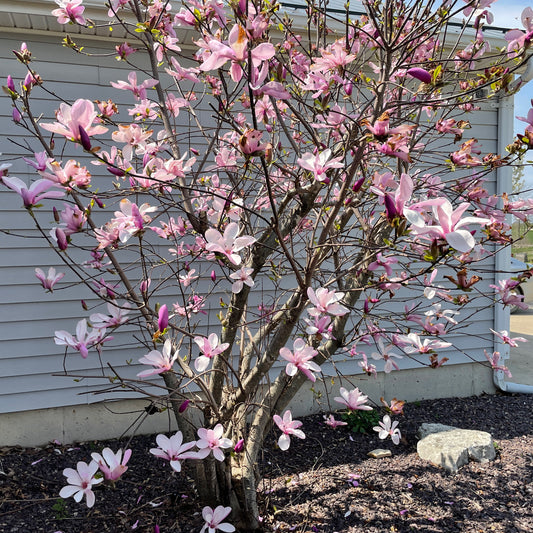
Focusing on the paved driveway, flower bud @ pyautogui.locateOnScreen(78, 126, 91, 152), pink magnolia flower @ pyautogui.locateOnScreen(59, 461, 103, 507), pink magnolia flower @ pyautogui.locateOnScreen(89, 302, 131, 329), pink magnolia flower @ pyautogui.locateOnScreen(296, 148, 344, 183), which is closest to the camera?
flower bud @ pyautogui.locateOnScreen(78, 126, 91, 152)

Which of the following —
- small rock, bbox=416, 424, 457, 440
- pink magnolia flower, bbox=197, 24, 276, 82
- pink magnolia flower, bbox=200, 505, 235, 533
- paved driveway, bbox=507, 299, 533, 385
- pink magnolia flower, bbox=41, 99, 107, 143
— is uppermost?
pink magnolia flower, bbox=197, 24, 276, 82

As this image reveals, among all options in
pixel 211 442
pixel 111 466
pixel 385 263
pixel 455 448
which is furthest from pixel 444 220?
pixel 455 448

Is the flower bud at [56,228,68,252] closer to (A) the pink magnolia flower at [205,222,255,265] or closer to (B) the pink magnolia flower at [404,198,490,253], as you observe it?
(A) the pink magnolia flower at [205,222,255,265]

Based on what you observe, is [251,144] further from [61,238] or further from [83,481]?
[83,481]

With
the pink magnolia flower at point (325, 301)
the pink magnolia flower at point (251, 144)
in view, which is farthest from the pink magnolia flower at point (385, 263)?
the pink magnolia flower at point (251, 144)

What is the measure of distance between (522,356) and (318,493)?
441 cm

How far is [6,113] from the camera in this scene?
2.87 m

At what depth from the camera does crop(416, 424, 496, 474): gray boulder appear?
2.68 meters

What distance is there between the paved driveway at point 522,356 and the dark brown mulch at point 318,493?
1731mm

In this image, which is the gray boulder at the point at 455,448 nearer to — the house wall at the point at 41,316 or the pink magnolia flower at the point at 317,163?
the house wall at the point at 41,316

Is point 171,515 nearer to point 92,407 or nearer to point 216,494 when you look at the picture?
point 216,494

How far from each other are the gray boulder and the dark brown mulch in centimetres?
5

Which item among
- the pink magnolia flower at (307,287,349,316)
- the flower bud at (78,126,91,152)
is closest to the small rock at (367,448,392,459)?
the pink magnolia flower at (307,287,349,316)

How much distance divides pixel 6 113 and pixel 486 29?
140 inches
